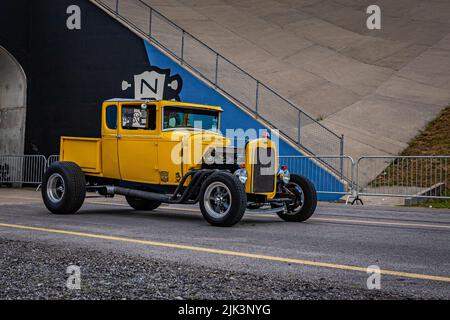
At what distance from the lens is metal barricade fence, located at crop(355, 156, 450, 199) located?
15.3 meters

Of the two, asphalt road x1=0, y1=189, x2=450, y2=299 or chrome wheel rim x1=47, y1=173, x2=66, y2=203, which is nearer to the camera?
asphalt road x1=0, y1=189, x2=450, y2=299

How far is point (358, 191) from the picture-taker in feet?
52.7

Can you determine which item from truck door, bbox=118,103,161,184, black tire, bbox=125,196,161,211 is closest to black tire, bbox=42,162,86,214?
truck door, bbox=118,103,161,184

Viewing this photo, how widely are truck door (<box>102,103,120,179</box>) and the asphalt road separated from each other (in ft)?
2.81

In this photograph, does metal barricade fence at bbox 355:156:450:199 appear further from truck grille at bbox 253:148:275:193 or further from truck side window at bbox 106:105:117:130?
truck side window at bbox 106:105:117:130

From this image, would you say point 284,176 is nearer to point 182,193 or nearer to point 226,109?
point 182,193

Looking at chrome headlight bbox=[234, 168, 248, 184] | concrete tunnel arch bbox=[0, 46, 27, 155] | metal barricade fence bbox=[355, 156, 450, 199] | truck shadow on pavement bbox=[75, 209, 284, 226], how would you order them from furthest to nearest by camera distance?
concrete tunnel arch bbox=[0, 46, 27, 155] → metal barricade fence bbox=[355, 156, 450, 199] → truck shadow on pavement bbox=[75, 209, 284, 226] → chrome headlight bbox=[234, 168, 248, 184]

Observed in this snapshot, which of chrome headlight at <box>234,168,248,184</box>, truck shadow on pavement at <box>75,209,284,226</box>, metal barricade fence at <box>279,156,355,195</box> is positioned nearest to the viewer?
chrome headlight at <box>234,168,248,184</box>

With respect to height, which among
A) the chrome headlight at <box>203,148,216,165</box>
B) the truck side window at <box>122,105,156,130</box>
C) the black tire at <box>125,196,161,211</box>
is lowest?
the black tire at <box>125,196,161,211</box>

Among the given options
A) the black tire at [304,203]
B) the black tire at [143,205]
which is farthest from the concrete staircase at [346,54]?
the black tire at [304,203]

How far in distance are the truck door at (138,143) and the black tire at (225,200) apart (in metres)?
1.51

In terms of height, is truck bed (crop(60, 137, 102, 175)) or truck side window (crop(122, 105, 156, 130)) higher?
truck side window (crop(122, 105, 156, 130))
